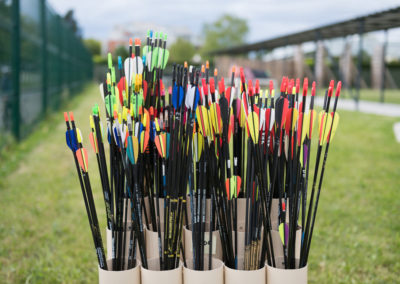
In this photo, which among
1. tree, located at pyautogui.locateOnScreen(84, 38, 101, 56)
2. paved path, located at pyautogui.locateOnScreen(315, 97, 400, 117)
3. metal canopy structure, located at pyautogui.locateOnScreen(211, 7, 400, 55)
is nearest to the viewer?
paved path, located at pyautogui.locateOnScreen(315, 97, 400, 117)

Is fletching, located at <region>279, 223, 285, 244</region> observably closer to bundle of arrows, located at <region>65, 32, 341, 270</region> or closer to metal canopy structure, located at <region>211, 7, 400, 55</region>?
bundle of arrows, located at <region>65, 32, 341, 270</region>

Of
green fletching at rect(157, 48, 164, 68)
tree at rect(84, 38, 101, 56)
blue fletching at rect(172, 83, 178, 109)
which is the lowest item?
blue fletching at rect(172, 83, 178, 109)

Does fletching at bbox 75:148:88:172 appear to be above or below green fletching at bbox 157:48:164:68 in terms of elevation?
below

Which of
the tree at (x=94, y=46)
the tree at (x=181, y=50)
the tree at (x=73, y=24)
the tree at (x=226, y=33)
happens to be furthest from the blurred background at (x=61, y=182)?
the tree at (x=94, y=46)

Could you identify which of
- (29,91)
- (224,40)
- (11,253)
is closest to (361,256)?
(11,253)

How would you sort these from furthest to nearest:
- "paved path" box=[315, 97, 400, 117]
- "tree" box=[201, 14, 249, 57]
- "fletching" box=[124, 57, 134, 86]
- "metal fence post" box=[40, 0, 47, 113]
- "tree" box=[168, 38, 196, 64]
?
"tree" box=[201, 14, 249, 57]
"tree" box=[168, 38, 196, 64]
"paved path" box=[315, 97, 400, 117]
"metal fence post" box=[40, 0, 47, 113]
"fletching" box=[124, 57, 134, 86]

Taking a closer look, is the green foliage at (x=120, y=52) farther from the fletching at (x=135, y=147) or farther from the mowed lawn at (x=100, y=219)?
the mowed lawn at (x=100, y=219)

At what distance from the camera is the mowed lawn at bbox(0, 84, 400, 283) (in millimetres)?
2443

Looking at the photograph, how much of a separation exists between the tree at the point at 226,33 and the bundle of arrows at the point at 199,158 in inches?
2269

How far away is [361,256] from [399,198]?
134cm

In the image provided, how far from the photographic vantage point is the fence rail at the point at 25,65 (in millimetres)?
5617

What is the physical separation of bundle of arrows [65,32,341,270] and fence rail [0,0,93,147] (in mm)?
4395

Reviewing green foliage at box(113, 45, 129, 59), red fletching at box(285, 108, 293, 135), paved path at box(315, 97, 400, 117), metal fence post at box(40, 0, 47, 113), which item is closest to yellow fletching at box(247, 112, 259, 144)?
red fletching at box(285, 108, 293, 135)

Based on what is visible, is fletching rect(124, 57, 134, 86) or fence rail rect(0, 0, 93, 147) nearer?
fletching rect(124, 57, 134, 86)
